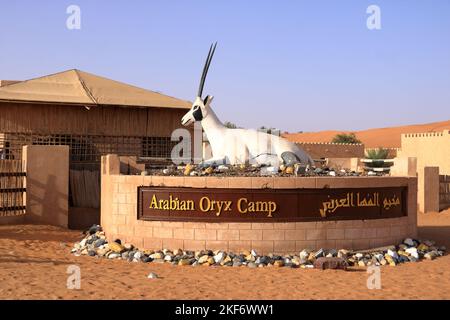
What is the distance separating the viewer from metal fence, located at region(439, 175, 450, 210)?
19094 millimetres

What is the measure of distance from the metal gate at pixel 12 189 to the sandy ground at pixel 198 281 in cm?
318

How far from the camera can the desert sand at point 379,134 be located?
79.4m

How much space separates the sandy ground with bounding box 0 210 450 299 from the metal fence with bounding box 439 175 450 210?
875 cm

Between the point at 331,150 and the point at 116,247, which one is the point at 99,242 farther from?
the point at 331,150

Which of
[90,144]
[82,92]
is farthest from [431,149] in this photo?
[82,92]

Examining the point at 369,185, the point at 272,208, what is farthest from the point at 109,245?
the point at 369,185

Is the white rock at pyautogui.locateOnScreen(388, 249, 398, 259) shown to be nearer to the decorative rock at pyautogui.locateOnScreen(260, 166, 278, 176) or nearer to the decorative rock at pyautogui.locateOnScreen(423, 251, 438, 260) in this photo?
the decorative rock at pyautogui.locateOnScreen(423, 251, 438, 260)

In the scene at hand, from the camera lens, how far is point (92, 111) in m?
18.6

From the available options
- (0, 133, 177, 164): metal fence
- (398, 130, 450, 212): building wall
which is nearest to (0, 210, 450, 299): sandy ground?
(0, 133, 177, 164): metal fence

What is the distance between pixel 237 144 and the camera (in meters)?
12.6

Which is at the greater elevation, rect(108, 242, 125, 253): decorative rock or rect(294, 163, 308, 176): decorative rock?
rect(294, 163, 308, 176): decorative rock

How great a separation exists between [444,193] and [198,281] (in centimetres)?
1368
